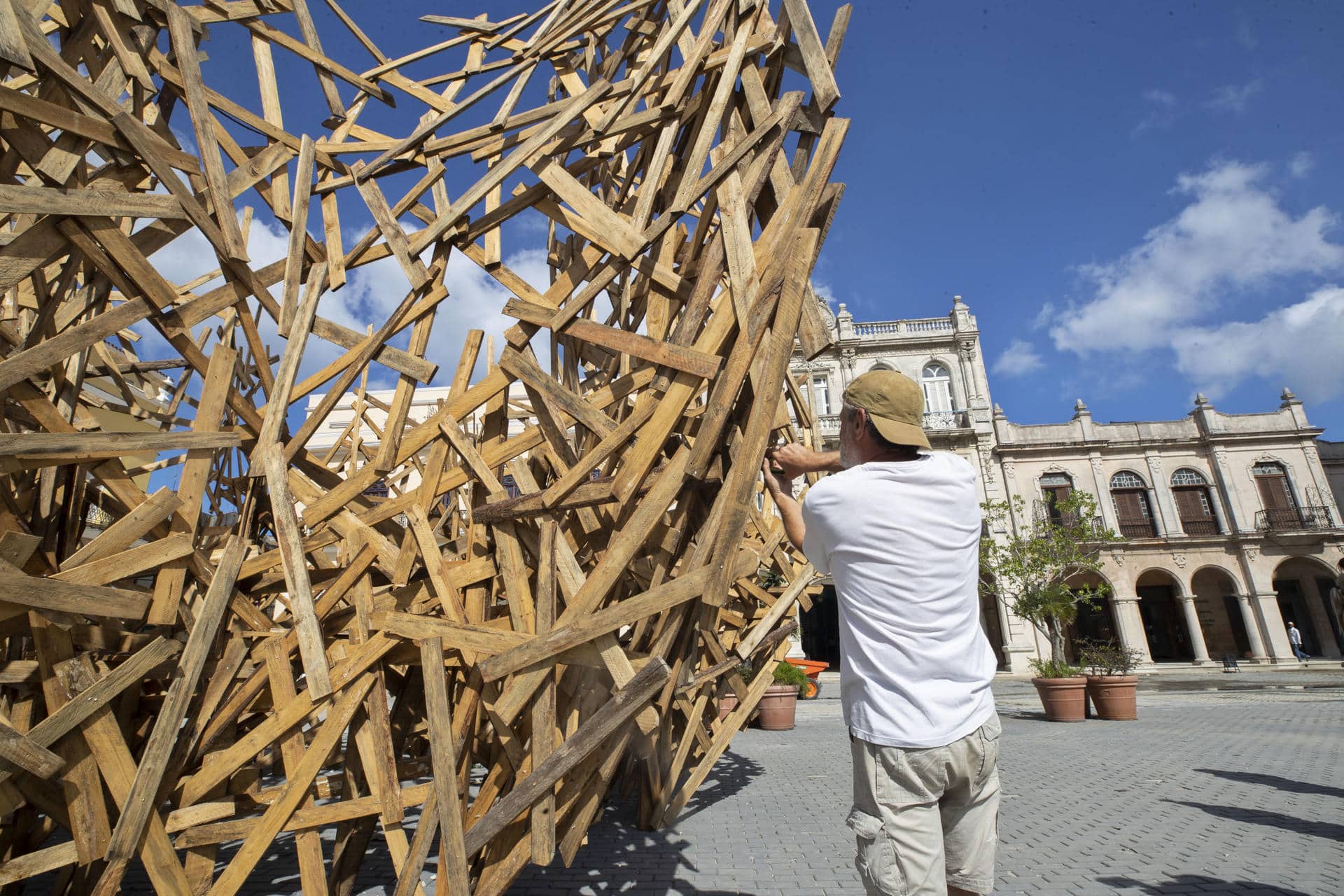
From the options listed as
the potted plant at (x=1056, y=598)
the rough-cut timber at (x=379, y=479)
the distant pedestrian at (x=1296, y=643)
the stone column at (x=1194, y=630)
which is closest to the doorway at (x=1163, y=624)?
the stone column at (x=1194, y=630)

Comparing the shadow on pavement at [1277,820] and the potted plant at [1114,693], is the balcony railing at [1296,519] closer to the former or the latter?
the potted plant at [1114,693]

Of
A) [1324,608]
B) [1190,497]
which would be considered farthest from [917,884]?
[1324,608]

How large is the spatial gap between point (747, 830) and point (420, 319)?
4.11m

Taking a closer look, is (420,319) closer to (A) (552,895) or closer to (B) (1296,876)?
(A) (552,895)

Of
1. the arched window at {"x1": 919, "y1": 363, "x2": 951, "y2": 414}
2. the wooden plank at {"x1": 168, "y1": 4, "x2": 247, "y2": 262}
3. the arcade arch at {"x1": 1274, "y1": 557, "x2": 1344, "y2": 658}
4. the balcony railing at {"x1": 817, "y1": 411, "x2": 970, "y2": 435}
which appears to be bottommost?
the wooden plank at {"x1": 168, "y1": 4, "x2": 247, "y2": 262}

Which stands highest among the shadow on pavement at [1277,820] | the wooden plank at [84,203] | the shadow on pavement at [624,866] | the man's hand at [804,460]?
the wooden plank at [84,203]

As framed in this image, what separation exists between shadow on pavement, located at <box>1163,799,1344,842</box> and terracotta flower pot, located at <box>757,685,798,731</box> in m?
5.68

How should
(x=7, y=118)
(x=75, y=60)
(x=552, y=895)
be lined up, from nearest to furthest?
1. (x=7, y=118)
2. (x=75, y=60)
3. (x=552, y=895)

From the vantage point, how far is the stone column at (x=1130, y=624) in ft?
99.6

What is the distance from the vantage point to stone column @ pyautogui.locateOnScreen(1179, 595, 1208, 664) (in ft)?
99.8

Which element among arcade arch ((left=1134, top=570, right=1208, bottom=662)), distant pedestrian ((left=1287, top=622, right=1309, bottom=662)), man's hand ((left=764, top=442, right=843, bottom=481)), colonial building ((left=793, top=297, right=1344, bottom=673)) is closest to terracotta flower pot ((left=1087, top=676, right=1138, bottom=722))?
man's hand ((left=764, top=442, right=843, bottom=481))

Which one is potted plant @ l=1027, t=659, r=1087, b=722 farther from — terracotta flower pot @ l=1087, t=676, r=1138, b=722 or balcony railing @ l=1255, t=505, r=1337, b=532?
balcony railing @ l=1255, t=505, r=1337, b=532

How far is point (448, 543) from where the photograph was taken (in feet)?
15.6

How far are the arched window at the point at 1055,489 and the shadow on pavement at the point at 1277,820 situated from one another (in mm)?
28325
